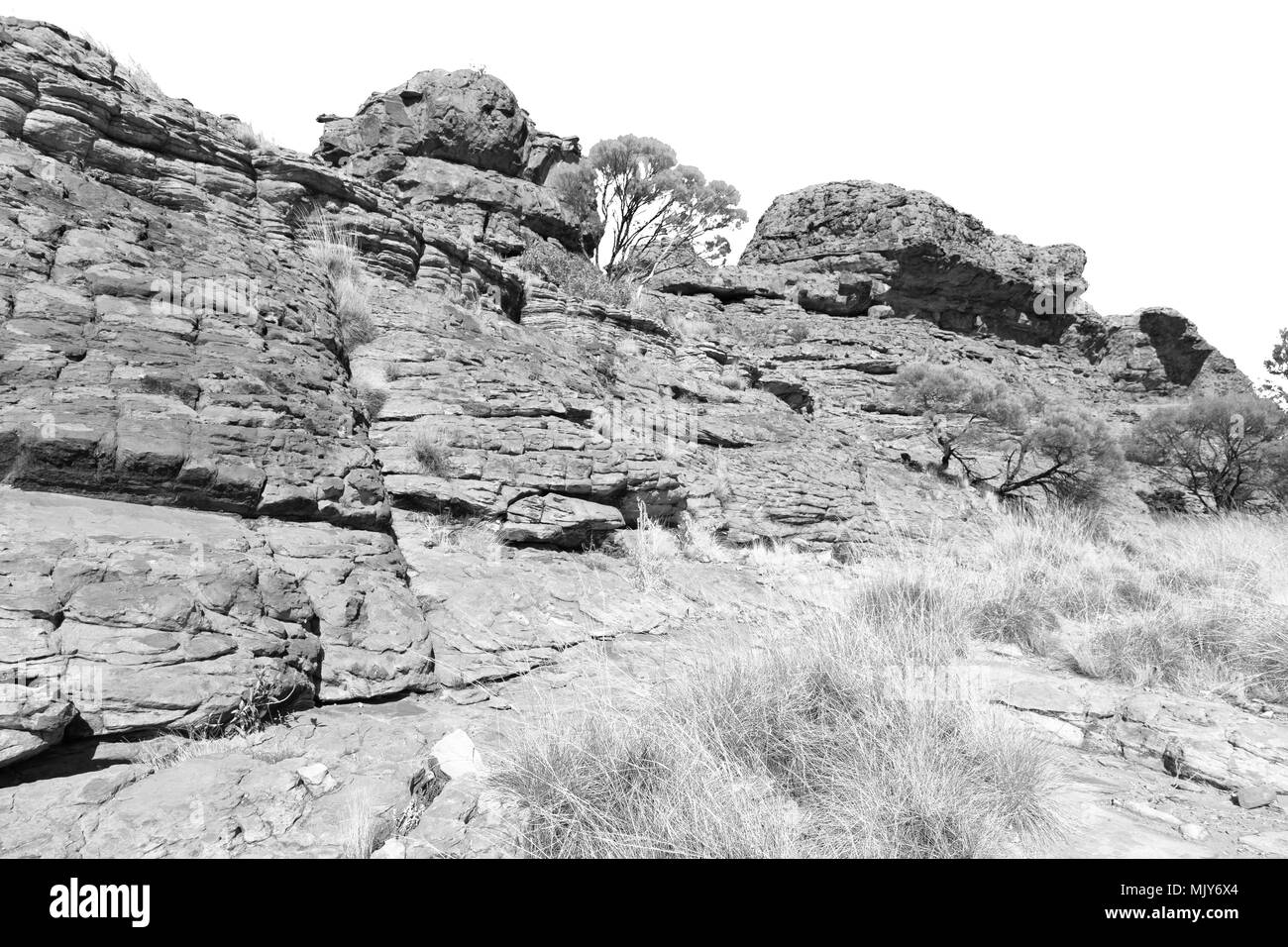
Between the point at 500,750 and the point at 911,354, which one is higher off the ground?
the point at 911,354

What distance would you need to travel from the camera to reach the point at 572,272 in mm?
19391

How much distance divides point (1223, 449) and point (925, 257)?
14.4m

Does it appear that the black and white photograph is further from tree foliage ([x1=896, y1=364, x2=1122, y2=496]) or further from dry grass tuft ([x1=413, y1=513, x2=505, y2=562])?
tree foliage ([x1=896, y1=364, x2=1122, y2=496])

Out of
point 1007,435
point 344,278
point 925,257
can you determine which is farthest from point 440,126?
point 1007,435

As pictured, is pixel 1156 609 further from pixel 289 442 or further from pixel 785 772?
pixel 289 442

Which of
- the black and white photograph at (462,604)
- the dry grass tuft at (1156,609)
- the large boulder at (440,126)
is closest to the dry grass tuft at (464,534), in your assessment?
the black and white photograph at (462,604)

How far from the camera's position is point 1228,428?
756 inches

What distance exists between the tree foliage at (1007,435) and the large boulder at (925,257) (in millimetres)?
9747

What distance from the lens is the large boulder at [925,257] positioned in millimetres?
28859

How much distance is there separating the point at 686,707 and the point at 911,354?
24.9 metres

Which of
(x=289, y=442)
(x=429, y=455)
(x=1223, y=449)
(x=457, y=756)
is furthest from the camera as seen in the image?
(x=1223, y=449)

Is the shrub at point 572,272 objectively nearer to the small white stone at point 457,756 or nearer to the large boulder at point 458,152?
the large boulder at point 458,152
